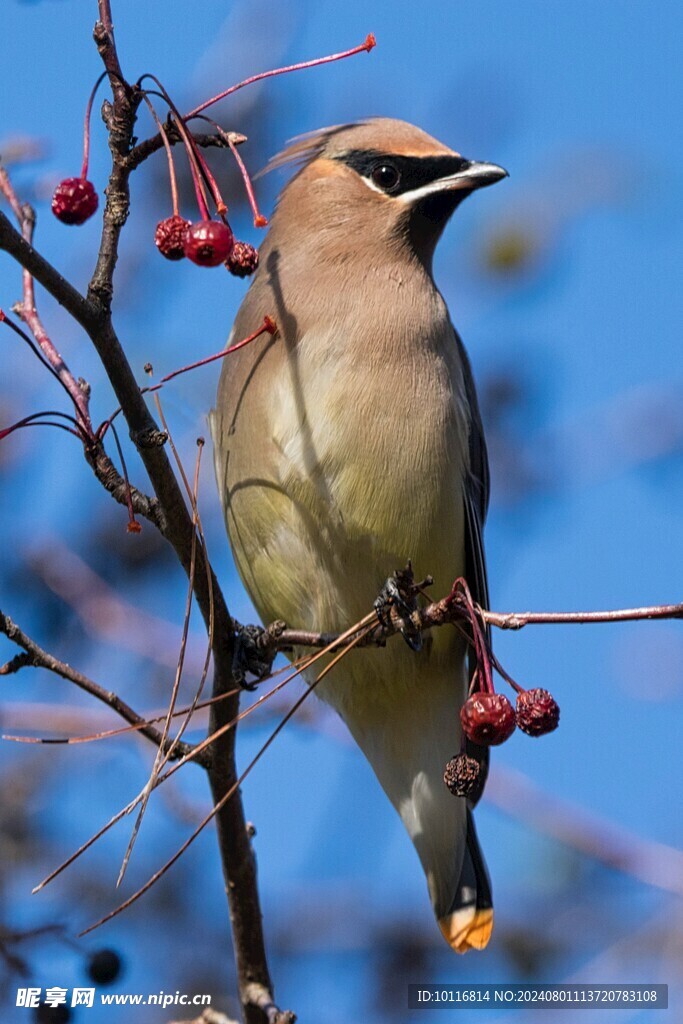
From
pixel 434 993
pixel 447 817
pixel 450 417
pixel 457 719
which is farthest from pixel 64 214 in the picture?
pixel 434 993

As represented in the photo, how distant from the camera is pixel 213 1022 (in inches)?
120

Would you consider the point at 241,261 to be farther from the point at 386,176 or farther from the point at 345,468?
the point at 386,176

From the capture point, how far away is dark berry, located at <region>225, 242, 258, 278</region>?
288 centimetres

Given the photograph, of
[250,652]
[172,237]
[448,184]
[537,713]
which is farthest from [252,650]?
[448,184]

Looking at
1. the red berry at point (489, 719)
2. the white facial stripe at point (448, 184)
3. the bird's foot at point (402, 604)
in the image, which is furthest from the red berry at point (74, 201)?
the white facial stripe at point (448, 184)

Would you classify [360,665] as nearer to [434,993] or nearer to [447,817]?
[447,817]

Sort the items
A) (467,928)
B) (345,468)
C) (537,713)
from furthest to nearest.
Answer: (467,928) → (345,468) → (537,713)

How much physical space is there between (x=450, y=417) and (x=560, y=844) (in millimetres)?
1769

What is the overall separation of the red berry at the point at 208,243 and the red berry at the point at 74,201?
0.26 meters

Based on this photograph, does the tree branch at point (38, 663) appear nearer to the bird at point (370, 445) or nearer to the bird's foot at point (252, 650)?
the bird's foot at point (252, 650)

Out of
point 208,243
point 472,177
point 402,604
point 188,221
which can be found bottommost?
point 402,604

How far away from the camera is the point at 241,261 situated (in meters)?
2.88

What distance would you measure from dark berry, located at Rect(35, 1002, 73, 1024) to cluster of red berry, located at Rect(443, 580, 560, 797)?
1.22 metres

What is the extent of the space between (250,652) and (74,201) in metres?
1.07
